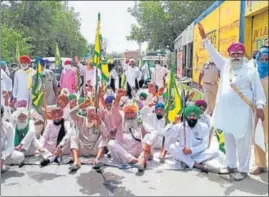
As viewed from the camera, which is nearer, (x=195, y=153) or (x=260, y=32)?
(x=195, y=153)

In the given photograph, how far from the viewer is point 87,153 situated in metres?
5.97

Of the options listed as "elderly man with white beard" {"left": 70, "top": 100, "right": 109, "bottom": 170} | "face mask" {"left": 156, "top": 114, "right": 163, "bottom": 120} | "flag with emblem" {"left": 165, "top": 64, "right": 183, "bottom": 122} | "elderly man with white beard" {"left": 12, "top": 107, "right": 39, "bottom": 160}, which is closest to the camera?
"elderly man with white beard" {"left": 70, "top": 100, "right": 109, "bottom": 170}

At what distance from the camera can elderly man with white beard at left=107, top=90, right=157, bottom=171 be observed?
5582mm

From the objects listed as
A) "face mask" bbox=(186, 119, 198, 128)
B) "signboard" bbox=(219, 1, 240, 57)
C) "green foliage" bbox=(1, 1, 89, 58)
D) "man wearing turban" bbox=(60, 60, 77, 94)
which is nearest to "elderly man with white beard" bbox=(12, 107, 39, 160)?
"face mask" bbox=(186, 119, 198, 128)

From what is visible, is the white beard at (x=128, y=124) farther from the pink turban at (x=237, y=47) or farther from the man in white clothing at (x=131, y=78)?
the man in white clothing at (x=131, y=78)

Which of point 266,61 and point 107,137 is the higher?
point 266,61

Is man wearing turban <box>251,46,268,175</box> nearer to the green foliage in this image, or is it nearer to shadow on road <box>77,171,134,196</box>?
shadow on road <box>77,171,134,196</box>

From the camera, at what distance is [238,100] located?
5012mm

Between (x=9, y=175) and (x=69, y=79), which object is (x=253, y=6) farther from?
(x=9, y=175)

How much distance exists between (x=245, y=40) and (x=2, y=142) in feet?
21.9

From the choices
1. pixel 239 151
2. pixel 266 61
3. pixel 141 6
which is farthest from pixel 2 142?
pixel 141 6

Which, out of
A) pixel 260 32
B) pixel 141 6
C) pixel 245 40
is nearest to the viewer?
pixel 260 32

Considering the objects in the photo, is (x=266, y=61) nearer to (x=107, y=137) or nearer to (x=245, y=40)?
(x=107, y=137)

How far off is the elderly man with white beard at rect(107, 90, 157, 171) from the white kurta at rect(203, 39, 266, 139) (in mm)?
1094
